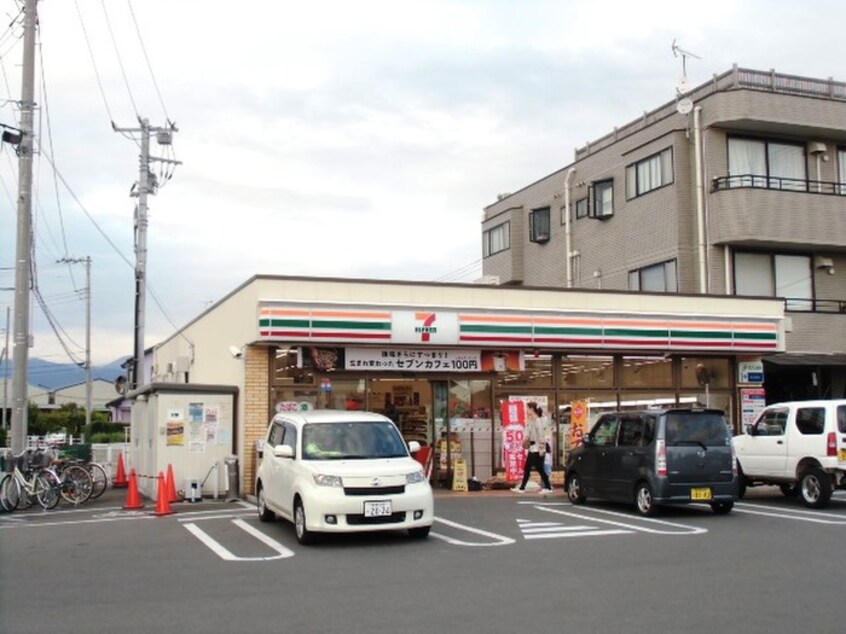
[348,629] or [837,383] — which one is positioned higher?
[837,383]

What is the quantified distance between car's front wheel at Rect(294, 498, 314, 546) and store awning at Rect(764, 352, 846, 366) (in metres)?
16.1

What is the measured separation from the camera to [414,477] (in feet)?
39.7

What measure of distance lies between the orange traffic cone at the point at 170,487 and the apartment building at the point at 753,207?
11.5 m

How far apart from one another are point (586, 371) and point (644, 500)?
679cm

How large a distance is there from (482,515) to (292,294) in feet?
20.8

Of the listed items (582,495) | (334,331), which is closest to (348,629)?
(582,495)

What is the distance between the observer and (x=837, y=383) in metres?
28.0

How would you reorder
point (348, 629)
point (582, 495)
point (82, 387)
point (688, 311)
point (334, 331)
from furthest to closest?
point (82, 387) → point (688, 311) → point (334, 331) → point (582, 495) → point (348, 629)

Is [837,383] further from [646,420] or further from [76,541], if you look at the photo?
[76,541]

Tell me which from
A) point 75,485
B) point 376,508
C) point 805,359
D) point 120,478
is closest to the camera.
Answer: point 376,508

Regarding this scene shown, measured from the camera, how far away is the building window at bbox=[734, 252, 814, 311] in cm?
2684

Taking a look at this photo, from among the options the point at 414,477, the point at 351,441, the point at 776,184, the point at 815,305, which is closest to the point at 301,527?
the point at 351,441

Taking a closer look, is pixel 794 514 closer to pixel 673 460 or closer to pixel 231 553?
pixel 673 460

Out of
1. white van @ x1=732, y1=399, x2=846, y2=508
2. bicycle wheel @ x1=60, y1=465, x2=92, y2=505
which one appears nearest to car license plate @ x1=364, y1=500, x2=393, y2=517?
white van @ x1=732, y1=399, x2=846, y2=508
